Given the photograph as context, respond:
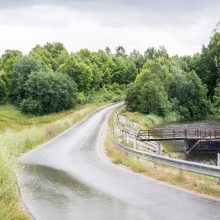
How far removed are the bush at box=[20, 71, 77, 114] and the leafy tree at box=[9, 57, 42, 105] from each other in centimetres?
339

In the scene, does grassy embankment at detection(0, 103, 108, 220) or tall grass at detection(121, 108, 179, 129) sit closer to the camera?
grassy embankment at detection(0, 103, 108, 220)

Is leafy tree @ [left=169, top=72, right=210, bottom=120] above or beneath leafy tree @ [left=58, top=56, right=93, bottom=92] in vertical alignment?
beneath

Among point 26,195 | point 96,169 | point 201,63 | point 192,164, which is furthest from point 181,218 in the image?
point 201,63

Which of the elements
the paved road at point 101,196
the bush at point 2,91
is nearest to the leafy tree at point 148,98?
the bush at point 2,91

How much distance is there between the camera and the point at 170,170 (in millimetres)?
18391

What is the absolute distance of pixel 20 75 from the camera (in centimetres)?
10812

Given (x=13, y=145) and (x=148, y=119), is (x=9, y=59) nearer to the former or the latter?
(x=148, y=119)

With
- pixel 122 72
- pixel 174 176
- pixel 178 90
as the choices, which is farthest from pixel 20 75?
pixel 174 176

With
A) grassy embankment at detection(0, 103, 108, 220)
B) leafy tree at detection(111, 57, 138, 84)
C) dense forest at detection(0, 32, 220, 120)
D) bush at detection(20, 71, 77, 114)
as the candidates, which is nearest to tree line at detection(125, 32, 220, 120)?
dense forest at detection(0, 32, 220, 120)

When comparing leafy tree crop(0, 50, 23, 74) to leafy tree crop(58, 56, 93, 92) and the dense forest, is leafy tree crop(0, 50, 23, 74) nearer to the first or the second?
the dense forest

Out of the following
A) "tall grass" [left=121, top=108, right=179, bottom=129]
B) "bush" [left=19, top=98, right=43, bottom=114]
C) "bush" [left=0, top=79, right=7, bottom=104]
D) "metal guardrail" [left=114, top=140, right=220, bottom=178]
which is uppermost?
"metal guardrail" [left=114, top=140, right=220, bottom=178]

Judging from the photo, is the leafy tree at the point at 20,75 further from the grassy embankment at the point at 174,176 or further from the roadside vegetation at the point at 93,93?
the grassy embankment at the point at 174,176

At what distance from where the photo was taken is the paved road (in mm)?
10953

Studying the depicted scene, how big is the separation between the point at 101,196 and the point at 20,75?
96.9 metres
